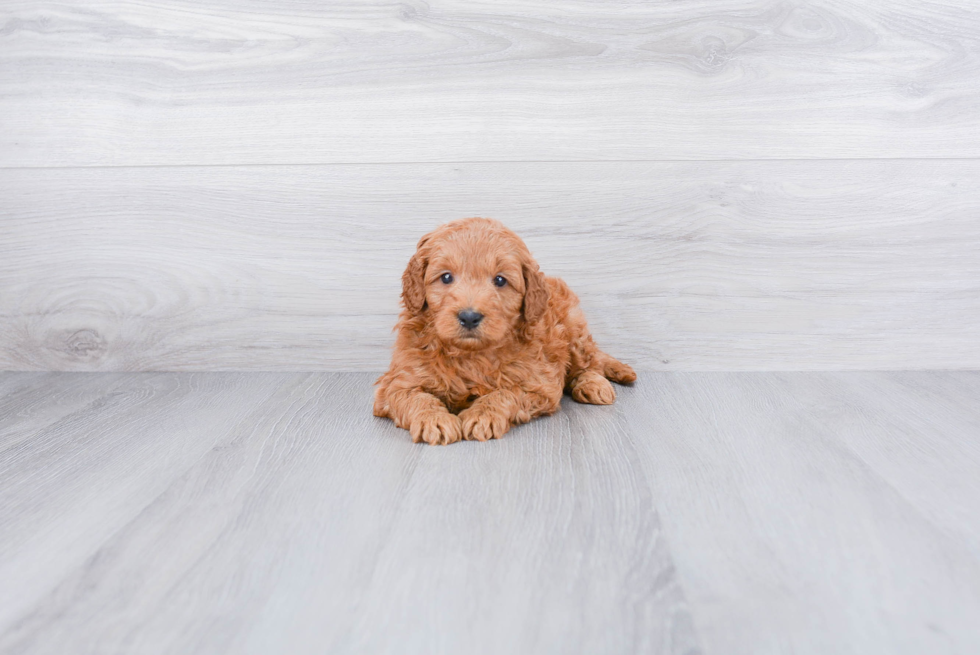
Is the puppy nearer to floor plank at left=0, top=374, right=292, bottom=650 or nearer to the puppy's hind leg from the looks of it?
the puppy's hind leg

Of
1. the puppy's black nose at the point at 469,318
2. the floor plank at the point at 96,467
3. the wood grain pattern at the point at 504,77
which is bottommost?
the floor plank at the point at 96,467

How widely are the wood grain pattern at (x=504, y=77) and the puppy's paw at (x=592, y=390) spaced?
733 mm

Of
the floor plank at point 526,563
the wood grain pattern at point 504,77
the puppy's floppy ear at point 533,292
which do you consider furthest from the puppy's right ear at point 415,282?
the wood grain pattern at point 504,77

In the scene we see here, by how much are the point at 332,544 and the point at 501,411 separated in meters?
0.64

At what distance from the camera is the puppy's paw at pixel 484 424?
1632mm

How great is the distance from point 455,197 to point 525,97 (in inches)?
15.6

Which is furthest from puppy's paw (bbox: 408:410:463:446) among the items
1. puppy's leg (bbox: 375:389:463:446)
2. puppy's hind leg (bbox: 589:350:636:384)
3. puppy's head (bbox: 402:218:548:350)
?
puppy's hind leg (bbox: 589:350:636:384)

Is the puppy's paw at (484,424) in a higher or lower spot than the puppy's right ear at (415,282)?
lower

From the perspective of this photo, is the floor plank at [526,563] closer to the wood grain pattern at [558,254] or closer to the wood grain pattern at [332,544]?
the wood grain pattern at [332,544]

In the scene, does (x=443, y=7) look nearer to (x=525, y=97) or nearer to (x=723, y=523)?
(x=525, y=97)

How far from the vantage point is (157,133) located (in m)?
2.23

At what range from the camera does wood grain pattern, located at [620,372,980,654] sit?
0.92 m

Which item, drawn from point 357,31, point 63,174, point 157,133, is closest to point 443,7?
point 357,31

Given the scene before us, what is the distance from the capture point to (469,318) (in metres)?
1.61
